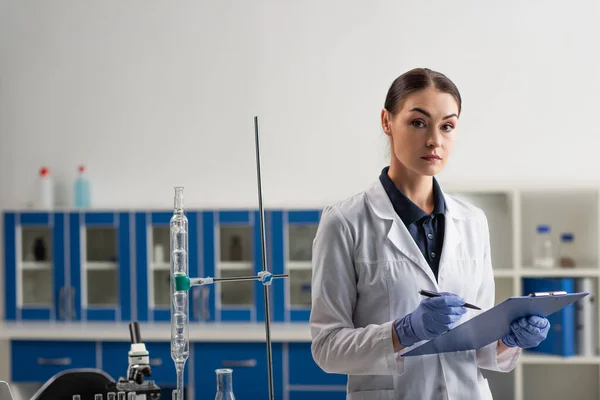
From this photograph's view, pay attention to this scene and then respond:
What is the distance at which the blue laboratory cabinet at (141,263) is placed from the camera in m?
4.36

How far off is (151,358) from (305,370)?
0.84 metres

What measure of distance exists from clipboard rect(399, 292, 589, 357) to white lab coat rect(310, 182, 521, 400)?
0.06 m

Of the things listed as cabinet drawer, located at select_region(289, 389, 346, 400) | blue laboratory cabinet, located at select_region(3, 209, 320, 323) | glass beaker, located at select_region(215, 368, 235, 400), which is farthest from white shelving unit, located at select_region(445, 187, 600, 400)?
glass beaker, located at select_region(215, 368, 235, 400)

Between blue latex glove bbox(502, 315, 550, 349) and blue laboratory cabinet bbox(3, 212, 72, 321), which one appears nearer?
blue latex glove bbox(502, 315, 550, 349)

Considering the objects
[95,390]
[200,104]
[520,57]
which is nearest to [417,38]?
[520,57]

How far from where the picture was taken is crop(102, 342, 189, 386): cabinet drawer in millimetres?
4234

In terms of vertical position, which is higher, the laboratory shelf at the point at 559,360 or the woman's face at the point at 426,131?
the woman's face at the point at 426,131

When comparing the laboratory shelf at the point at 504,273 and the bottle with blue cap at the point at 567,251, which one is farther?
the bottle with blue cap at the point at 567,251

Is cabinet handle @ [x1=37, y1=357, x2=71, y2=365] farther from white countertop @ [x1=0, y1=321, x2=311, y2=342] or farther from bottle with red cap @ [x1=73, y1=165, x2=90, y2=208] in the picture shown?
bottle with red cap @ [x1=73, y1=165, x2=90, y2=208]

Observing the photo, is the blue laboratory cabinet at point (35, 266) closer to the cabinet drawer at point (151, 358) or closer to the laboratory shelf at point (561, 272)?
the cabinet drawer at point (151, 358)

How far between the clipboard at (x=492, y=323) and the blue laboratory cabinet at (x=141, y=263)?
251 centimetres

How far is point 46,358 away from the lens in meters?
4.33

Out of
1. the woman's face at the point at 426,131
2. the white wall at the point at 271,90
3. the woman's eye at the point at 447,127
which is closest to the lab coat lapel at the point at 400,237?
the woman's face at the point at 426,131

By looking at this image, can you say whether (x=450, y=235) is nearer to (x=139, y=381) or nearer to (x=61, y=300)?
(x=139, y=381)
